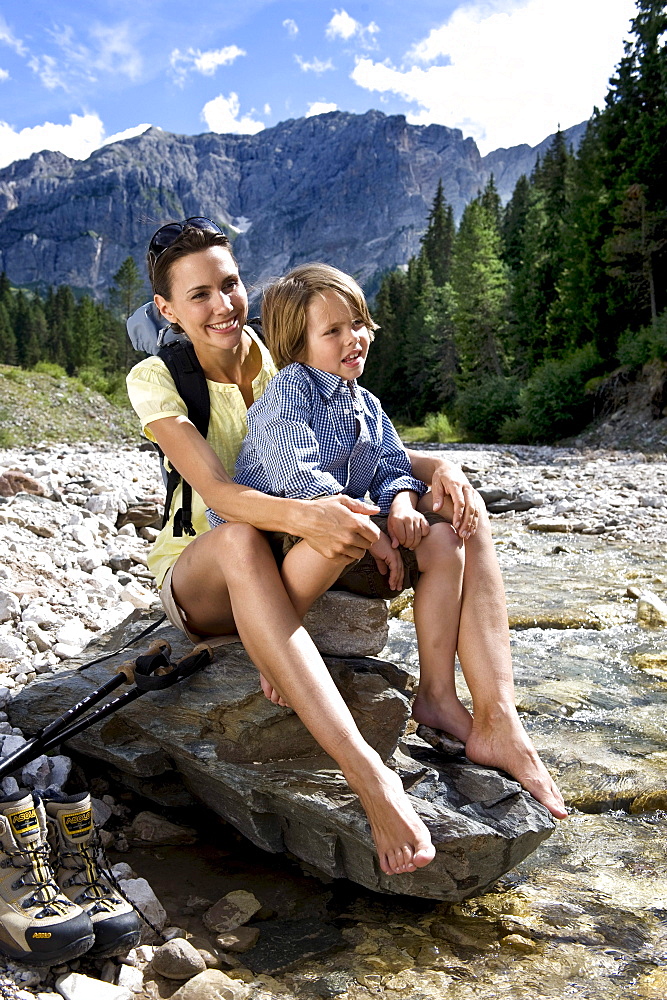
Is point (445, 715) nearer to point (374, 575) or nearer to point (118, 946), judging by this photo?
point (374, 575)

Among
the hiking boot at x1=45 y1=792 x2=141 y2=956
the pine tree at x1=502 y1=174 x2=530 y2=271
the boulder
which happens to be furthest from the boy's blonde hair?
the pine tree at x1=502 y1=174 x2=530 y2=271

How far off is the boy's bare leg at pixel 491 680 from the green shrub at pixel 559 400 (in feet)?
72.9

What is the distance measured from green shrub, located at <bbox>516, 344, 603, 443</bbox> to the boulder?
22320 millimetres

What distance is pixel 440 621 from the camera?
2.74 meters

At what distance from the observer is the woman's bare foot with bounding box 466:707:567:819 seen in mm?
2568

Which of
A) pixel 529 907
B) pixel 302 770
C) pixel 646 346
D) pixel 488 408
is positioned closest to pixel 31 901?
pixel 302 770

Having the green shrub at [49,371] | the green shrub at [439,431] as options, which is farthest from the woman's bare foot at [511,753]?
the green shrub at [49,371]

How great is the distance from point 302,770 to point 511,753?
711mm

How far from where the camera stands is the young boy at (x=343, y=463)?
106 inches

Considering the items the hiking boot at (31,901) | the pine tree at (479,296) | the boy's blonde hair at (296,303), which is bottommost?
the hiking boot at (31,901)

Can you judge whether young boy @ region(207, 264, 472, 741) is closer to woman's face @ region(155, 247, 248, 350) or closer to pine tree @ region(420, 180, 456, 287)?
woman's face @ region(155, 247, 248, 350)

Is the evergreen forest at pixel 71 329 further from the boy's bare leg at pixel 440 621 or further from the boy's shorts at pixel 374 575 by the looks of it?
the boy's bare leg at pixel 440 621

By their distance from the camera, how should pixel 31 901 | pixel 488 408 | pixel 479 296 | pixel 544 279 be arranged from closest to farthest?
pixel 31 901 < pixel 488 408 < pixel 544 279 < pixel 479 296

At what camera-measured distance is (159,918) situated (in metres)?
2.21
